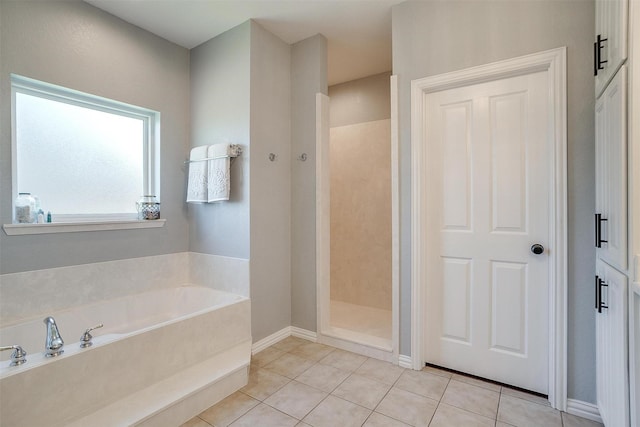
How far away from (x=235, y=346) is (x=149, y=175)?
1.69 m

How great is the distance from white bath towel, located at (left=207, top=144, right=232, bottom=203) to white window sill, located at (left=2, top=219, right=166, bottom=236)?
0.60 m

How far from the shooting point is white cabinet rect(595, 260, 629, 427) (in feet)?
4.00

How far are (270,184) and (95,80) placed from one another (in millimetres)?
1499

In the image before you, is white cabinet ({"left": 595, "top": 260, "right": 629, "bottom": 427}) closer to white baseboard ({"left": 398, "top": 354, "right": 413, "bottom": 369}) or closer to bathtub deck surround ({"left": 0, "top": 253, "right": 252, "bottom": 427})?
white baseboard ({"left": 398, "top": 354, "right": 413, "bottom": 369})

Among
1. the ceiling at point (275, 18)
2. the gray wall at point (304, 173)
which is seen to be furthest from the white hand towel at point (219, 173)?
the ceiling at point (275, 18)

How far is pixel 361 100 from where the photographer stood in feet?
11.4

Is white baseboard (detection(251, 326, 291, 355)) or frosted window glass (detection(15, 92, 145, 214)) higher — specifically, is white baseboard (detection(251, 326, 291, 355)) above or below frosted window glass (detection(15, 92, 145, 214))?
below

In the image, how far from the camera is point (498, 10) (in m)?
1.89

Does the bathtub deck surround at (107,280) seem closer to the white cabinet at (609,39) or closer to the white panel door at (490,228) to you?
the white panel door at (490,228)

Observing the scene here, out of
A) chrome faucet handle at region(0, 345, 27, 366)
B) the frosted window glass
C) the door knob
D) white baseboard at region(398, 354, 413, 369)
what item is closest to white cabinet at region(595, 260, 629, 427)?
the door knob

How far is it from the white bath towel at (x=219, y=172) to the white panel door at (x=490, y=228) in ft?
4.98

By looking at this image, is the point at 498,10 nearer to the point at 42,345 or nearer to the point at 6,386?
the point at 6,386

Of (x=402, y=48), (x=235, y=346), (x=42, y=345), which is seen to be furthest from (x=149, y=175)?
(x=402, y=48)

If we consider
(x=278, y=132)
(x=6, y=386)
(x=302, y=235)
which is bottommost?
(x=6, y=386)
